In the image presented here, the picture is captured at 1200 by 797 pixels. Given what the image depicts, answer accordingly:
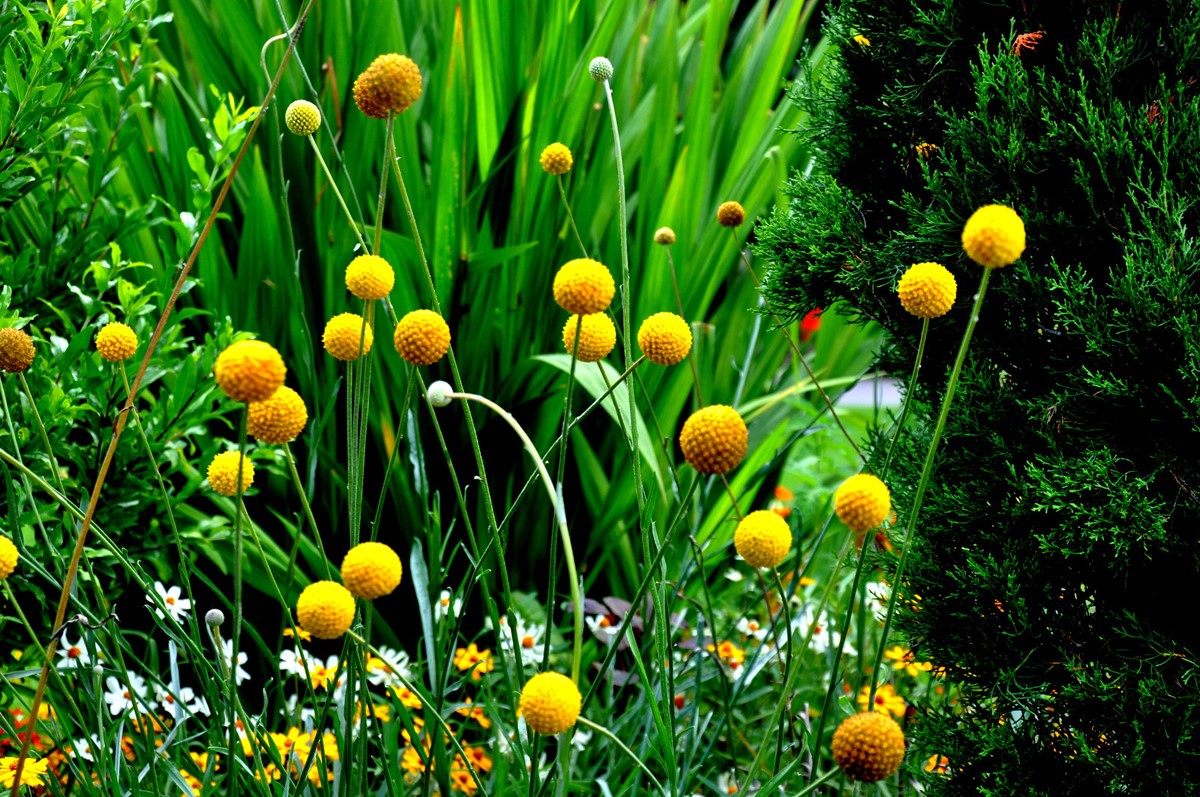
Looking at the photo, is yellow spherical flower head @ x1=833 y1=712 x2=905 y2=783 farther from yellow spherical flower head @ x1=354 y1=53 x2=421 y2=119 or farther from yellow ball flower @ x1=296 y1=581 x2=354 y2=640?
yellow spherical flower head @ x1=354 y1=53 x2=421 y2=119

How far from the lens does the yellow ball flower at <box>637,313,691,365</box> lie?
3.40 feet

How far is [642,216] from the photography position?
2498 millimetres

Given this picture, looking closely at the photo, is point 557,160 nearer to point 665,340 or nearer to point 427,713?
point 665,340

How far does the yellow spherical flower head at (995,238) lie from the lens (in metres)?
0.79

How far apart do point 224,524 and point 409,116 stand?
0.95 meters

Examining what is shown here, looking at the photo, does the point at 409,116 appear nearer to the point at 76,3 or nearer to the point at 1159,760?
the point at 76,3

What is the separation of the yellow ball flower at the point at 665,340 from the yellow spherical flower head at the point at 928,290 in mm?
223

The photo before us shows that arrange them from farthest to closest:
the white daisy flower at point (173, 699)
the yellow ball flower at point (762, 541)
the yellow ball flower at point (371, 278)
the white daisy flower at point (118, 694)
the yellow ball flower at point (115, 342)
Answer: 1. the white daisy flower at point (118, 694)
2. the white daisy flower at point (173, 699)
3. the yellow ball flower at point (115, 342)
4. the yellow ball flower at point (371, 278)
5. the yellow ball flower at point (762, 541)

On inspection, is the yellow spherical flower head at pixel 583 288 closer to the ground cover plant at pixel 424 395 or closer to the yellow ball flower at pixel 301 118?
the ground cover plant at pixel 424 395

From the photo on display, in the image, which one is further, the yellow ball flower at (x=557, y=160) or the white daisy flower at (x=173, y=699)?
the white daisy flower at (x=173, y=699)

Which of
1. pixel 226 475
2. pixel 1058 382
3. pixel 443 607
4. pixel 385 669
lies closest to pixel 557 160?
pixel 226 475

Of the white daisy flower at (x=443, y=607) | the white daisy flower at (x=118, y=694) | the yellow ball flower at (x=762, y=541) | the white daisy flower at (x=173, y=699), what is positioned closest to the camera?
the yellow ball flower at (x=762, y=541)

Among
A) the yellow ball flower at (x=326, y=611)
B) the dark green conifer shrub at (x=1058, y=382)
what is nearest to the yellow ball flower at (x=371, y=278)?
the yellow ball flower at (x=326, y=611)

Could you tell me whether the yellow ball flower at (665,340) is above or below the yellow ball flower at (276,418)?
above
